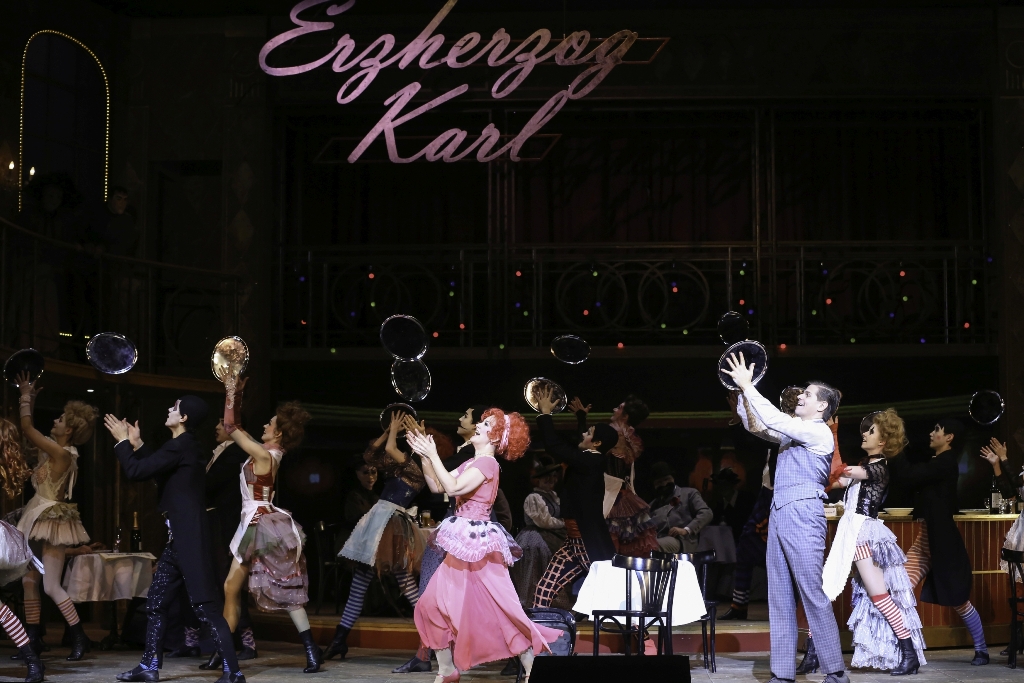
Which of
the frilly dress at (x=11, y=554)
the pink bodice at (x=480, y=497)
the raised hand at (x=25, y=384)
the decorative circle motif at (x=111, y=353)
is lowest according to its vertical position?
the frilly dress at (x=11, y=554)

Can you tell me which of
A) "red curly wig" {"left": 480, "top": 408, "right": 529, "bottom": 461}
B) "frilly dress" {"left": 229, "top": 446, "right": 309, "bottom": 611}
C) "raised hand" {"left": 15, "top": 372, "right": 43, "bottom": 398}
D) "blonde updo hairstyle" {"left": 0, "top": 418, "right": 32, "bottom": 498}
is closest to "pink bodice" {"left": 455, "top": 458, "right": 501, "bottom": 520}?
"red curly wig" {"left": 480, "top": 408, "right": 529, "bottom": 461}

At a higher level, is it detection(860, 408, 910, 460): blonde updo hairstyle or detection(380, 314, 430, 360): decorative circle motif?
detection(380, 314, 430, 360): decorative circle motif

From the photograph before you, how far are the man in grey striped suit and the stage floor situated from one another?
738 mm

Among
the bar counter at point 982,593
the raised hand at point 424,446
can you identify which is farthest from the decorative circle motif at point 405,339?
the bar counter at point 982,593

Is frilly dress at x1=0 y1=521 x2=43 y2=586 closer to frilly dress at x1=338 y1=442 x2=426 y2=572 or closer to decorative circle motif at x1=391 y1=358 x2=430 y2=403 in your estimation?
frilly dress at x1=338 y1=442 x2=426 y2=572

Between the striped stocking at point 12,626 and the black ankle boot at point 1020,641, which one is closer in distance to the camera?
the striped stocking at point 12,626

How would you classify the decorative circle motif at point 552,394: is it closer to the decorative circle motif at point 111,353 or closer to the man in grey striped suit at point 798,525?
the man in grey striped suit at point 798,525

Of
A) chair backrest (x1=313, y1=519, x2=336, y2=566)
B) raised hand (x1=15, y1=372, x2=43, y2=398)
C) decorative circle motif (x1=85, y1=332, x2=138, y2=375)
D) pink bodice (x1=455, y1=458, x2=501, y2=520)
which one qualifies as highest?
decorative circle motif (x1=85, y1=332, x2=138, y2=375)

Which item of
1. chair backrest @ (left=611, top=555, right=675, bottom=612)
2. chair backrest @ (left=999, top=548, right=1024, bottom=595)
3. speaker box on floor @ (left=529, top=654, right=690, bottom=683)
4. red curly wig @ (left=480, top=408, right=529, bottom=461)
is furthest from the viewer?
chair backrest @ (left=999, top=548, right=1024, bottom=595)

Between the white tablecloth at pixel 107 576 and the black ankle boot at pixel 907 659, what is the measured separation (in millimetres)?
5045

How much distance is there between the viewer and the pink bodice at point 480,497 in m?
6.98

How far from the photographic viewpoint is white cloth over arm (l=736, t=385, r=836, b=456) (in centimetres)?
695

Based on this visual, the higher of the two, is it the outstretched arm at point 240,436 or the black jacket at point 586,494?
the outstretched arm at point 240,436

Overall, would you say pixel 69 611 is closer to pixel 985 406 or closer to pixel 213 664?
pixel 213 664
